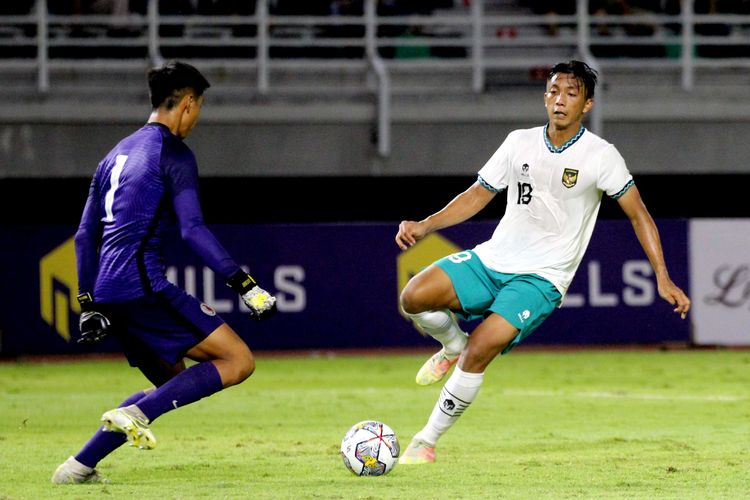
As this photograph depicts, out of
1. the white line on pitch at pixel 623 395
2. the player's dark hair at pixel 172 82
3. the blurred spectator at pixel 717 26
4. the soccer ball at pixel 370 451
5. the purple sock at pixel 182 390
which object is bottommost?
the white line on pitch at pixel 623 395

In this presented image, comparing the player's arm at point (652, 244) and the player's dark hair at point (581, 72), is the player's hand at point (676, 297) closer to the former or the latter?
the player's arm at point (652, 244)

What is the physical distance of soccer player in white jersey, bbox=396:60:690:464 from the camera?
7.63m

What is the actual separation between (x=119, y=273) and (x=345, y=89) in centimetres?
1131

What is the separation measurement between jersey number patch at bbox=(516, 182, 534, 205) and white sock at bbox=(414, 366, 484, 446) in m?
1.01

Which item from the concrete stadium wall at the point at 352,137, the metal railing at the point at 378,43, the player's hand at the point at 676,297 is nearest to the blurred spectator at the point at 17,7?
the metal railing at the point at 378,43

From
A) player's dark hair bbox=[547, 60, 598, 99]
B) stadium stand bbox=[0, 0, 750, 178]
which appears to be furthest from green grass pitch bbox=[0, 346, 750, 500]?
stadium stand bbox=[0, 0, 750, 178]

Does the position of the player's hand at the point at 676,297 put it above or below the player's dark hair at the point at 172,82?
below

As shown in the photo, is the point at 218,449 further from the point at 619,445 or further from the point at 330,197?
the point at 330,197

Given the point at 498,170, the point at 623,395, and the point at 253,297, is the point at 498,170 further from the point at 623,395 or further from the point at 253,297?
Answer: the point at 623,395

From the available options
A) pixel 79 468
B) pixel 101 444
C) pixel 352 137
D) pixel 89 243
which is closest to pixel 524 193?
pixel 89 243

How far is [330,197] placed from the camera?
62.5ft

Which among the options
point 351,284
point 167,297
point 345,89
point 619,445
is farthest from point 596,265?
point 167,297

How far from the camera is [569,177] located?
7746mm

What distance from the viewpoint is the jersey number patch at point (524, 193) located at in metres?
7.86
